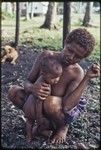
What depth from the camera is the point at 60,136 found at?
9.43 ft

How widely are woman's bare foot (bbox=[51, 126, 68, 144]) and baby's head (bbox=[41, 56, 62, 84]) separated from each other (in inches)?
17.6

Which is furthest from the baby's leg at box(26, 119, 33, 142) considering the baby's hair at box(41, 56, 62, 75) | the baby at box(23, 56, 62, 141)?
the baby's hair at box(41, 56, 62, 75)

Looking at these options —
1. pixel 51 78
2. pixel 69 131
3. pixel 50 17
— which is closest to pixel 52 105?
pixel 51 78

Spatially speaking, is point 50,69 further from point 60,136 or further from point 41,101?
point 60,136

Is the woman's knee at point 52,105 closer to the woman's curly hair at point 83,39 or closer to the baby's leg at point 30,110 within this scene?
the baby's leg at point 30,110

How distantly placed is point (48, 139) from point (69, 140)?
168 mm

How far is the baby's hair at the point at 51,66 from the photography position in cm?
252

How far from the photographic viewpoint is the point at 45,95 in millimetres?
2609

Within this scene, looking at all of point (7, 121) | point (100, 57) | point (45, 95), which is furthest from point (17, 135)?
point (100, 57)

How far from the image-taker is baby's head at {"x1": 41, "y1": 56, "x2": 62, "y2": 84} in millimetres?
2523

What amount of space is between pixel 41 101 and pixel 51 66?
27 cm

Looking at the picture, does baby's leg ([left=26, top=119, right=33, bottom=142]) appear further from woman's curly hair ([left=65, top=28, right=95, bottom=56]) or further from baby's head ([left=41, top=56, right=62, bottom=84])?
woman's curly hair ([left=65, top=28, right=95, bottom=56])

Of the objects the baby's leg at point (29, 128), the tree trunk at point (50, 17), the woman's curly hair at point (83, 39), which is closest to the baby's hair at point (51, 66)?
the woman's curly hair at point (83, 39)

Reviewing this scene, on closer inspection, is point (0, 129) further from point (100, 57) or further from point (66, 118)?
point (100, 57)
